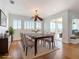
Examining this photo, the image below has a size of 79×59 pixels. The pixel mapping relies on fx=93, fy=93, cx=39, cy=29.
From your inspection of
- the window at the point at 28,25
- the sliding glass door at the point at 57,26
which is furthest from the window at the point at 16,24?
the sliding glass door at the point at 57,26

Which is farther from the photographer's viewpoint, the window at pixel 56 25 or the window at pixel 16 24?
the window at pixel 56 25

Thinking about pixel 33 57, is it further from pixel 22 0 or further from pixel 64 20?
pixel 64 20

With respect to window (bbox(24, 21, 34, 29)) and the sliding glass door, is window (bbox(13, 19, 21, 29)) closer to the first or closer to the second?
window (bbox(24, 21, 34, 29))

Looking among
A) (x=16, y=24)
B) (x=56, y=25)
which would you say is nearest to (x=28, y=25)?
(x=16, y=24)

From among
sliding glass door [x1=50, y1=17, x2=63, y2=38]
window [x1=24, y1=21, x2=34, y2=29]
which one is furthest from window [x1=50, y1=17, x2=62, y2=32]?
window [x1=24, y1=21, x2=34, y2=29]

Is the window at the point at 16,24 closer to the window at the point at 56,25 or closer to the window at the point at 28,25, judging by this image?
the window at the point at 28,25

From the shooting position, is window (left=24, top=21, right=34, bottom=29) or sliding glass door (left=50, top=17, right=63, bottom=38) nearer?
window (left=24, top=21, right=34, bottom=29)

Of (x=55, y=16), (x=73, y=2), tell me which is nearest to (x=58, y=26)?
(x=55, y=16)

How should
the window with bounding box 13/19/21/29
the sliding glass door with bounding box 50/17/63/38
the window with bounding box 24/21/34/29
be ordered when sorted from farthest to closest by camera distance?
the sliding glass door with bounding box 50/17/63/38 → the window with bounding box 24/21/34/29 → the window with bounding box 13/19/21/29

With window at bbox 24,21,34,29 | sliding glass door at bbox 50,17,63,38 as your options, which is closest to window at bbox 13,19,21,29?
window at bbox 24,21,34,29

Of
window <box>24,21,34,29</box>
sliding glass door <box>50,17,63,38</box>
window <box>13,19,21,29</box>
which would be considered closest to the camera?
window <box>13,19,21,29</box>

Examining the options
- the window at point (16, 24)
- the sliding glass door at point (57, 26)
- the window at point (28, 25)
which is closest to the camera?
the window at point (16, 24)

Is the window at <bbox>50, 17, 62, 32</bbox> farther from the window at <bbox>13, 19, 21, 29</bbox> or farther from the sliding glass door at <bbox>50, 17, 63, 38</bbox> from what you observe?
the window at <bbox>13, 19, 21, 29</bbox>

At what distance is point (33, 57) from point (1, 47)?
4.93 ft
